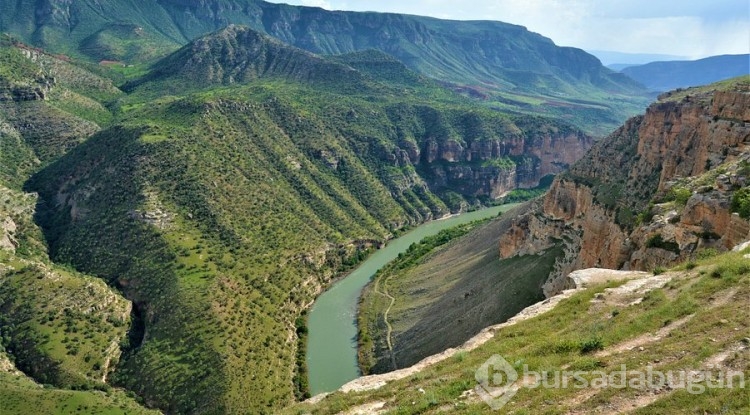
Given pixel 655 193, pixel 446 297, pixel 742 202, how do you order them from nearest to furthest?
pixel 742 202, pixel 655 193, pixel 446 297

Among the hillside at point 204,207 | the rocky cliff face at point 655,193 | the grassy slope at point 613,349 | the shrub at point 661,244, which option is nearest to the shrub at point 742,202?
the rocky cliff face at point 655,193

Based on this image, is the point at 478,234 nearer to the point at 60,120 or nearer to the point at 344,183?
the point at 344,183

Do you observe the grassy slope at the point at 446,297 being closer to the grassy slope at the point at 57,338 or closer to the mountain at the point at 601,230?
the mountain at the point at 601,230

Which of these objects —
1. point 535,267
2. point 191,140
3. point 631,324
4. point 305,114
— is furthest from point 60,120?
point 631,324

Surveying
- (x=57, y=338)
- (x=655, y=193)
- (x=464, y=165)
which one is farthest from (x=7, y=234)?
(x=464, y=165)

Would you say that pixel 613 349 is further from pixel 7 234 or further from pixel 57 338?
pixel 7 234
